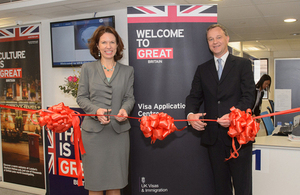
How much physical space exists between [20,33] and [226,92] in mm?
3597

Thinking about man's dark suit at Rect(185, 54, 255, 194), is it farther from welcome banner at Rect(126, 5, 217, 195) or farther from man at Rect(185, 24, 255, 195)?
welcome banner at Rect(126, 5, 217, 195)

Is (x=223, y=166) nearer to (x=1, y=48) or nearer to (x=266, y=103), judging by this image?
(x=1, y=48)

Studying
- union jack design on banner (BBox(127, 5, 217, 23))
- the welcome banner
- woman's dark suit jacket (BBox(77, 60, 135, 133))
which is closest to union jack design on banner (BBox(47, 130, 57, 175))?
the welcome banner

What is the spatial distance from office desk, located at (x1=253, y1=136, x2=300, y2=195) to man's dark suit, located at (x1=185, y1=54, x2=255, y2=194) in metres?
0.98

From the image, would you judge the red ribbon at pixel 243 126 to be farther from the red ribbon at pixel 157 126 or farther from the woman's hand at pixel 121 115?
the woman's hand at pixel 121 115

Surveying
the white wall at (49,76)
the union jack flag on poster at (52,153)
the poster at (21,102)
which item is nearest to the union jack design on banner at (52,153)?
the union jack flag on poster at (52,153)

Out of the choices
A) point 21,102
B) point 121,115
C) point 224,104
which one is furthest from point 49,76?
point 224,104

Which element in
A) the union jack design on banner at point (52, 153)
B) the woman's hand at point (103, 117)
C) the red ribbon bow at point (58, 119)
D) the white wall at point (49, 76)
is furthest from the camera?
the white wall at point (49, 76)

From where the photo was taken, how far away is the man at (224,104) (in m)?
2.22

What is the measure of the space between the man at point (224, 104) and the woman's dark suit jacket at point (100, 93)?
0.68 metres

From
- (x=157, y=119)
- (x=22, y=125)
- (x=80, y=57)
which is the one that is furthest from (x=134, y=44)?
(x=22, y=125)

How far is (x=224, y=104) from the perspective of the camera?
2273 millimetres

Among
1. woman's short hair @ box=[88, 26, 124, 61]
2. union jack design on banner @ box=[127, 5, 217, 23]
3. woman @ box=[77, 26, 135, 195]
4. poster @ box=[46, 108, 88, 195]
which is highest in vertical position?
union jack design on banner @ box=[127, 5, 217, 23]

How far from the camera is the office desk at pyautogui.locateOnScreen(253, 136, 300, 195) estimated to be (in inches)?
114
